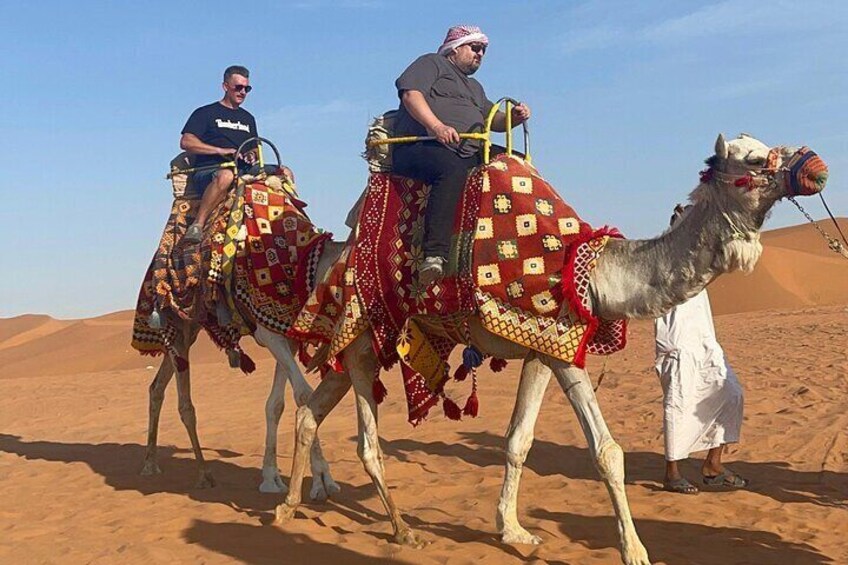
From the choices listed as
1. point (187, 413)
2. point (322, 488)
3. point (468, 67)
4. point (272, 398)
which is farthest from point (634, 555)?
point (187, 413)

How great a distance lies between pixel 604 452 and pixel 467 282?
1213 millimetres

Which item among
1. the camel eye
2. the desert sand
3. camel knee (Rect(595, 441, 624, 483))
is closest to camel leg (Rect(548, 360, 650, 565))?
camel knee (Rect(595, 441, 624, 483))

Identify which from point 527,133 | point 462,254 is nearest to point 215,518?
point 462,254

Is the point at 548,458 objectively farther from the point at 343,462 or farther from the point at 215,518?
the point at 215,518

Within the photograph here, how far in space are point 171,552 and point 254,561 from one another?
2.29ft

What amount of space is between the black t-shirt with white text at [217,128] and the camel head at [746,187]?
5155 millimetres

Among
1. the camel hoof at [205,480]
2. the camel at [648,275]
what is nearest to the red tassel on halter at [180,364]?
the camel hoof at [205,480]

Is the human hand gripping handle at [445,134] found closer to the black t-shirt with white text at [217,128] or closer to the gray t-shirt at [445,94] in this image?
the gray t-shirt at [445,94]

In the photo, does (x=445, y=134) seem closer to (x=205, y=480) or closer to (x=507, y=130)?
A: (x=507, y=130)

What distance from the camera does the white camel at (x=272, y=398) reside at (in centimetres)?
731

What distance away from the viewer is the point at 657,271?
5.07 m

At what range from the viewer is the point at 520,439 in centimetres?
595

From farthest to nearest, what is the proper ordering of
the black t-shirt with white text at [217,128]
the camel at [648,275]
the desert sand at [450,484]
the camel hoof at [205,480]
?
the black t-shirt with white text at [217,128]
the camel hoof at [205,480]
the desert sand at [450,484]
the camel at [648,275]

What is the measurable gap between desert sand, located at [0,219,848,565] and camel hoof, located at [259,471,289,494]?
0.20m
